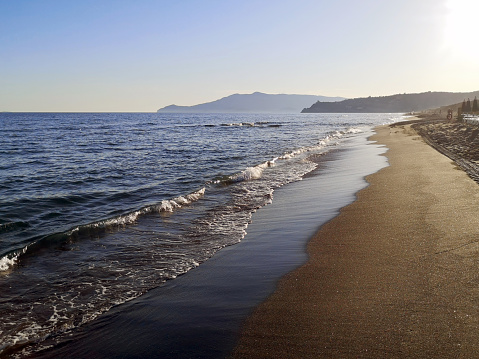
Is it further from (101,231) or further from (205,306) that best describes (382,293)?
(101,231)

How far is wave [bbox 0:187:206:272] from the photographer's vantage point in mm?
6890

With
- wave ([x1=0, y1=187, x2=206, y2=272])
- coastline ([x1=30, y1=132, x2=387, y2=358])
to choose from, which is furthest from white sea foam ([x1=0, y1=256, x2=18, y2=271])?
coastline ([x1=30, y1=132, x2=387, y2=358])

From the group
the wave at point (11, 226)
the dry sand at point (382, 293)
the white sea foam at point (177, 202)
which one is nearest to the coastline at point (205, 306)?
the dry sand at point (382, 293)

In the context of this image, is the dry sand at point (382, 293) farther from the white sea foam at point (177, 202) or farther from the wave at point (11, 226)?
the wave at point (11, 226)

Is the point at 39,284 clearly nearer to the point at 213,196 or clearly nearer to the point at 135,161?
the point at 213,196

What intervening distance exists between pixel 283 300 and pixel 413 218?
428 cm

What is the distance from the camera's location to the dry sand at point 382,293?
144 inches

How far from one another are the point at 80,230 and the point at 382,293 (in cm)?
651

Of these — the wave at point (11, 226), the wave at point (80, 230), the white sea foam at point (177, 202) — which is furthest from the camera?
the white sea foam at point (177, 202)

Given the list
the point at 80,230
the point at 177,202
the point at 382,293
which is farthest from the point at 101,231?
the point at 382,293

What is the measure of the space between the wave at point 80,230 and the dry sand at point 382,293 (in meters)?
4.70

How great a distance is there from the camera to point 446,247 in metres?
5.94

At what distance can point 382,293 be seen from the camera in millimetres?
4668

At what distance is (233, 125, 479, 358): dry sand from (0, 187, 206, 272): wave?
15.4ft
